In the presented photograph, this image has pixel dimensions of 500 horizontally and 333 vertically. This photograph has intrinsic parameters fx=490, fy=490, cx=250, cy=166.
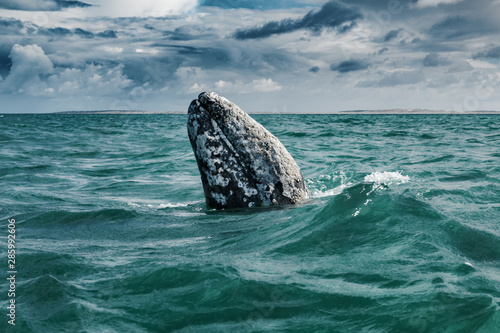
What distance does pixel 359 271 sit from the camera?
14.4 feet

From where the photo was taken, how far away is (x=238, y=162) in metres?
7.76

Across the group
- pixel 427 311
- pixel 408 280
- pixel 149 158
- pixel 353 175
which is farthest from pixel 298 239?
pixel 149 158

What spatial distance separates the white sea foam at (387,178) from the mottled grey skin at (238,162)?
2.41 m

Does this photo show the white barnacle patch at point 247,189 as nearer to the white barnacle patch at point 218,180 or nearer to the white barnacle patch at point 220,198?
the white barnacle patch at point 218,180

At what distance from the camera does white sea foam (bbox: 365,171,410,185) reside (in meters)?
9.75

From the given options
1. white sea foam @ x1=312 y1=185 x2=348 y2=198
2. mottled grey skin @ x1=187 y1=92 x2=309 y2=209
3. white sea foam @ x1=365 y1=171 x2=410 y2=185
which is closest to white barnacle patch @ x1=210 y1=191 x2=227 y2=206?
mottled grey skin @ x1=187 y1=92 x2=309 y2=209

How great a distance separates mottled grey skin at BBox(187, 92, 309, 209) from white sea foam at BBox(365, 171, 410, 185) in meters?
2.41

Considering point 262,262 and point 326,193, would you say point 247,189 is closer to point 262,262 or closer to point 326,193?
point 326,193

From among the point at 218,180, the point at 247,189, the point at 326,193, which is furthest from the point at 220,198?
the point at 326,193

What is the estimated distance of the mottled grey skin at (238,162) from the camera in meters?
7.71

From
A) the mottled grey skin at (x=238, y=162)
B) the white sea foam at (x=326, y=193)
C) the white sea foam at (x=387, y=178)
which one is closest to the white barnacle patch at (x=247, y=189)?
the mottled grey skin at (x=238, y=162)

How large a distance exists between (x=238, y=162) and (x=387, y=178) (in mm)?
3901

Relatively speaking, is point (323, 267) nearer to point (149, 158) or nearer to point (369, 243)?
point (369, 243)

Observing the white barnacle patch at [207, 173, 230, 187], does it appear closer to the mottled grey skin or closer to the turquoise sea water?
the mottled grey skin
